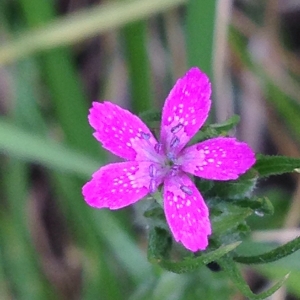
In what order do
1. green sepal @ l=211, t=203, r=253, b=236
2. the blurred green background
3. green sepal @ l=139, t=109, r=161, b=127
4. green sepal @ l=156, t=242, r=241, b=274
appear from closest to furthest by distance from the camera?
green sepal @ l=156, t=242, r=241, b=274 < green sepal @ l=211, t=203, r=253, b=236 < green sepal @ l=139, t=109, r=161, b=127 < the blurred green background

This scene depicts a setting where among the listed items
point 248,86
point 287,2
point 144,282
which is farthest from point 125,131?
point 287,2

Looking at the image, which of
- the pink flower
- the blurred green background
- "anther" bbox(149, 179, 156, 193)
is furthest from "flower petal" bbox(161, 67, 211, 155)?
the blurred green background

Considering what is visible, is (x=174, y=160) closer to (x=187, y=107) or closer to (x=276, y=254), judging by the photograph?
(x=187, y=107)

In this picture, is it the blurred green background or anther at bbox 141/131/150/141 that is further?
the blurred green background

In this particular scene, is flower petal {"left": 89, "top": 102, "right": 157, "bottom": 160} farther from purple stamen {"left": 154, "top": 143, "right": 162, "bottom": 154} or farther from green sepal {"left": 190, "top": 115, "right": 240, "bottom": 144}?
green sepal {"left": 190, "top": 115, "right": 240, "bottom": 144}

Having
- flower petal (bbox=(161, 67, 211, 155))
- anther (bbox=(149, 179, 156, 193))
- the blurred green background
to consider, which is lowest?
the blurred green background

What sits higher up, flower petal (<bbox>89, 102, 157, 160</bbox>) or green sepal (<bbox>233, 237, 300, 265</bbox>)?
flower petal (<bbox>89, 102, 157, 160</bbox>)

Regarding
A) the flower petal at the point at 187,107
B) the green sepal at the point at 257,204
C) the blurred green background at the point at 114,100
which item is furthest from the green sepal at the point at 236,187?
the blurred green background at the point at 114,100

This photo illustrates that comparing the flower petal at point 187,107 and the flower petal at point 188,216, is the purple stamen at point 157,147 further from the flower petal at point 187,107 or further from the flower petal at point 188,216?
the flower petal at point 188,216
